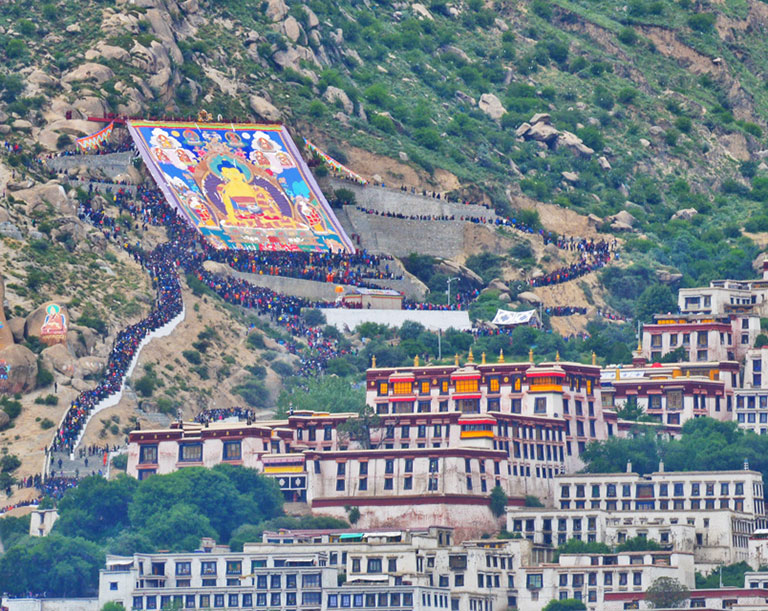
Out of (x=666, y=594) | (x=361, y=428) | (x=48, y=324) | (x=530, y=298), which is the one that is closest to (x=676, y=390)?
(x=361, y=428)

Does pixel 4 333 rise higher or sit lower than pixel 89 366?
higher

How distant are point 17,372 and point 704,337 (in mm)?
39165

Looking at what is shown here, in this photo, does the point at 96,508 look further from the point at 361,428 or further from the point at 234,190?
the point at 234,190

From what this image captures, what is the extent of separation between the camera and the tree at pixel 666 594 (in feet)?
440

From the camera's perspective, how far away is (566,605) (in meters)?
136

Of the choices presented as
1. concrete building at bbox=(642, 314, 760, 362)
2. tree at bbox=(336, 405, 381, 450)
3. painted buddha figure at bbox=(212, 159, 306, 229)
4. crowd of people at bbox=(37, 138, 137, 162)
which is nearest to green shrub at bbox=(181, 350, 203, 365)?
tree at bbox=(336, 405, 381, 450)

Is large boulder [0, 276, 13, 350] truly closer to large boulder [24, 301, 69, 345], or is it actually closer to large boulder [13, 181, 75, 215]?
large boulder [24, 301, 69, 345]

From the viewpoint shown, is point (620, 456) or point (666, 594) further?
point (620, 456)

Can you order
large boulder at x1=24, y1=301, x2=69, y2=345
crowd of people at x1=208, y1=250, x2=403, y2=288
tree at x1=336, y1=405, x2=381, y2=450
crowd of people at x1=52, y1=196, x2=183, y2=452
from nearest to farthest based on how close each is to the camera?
tree at x1=336, y1=405, x2=381, y2=450, crowd of people at x1=52, y1=196, x2=183, y2=452, large boulder at x1=24, y1=301, x2=69, y2=345, crowd of people at x1=208, y1=250, x2=403, y2=288

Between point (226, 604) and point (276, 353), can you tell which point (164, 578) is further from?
point (276, 353)

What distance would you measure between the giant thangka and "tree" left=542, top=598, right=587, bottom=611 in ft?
176

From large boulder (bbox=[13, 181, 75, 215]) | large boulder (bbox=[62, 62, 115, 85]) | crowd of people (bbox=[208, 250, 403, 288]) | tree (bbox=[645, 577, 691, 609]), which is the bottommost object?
tree (bbox=[645, 577, 691, 609])

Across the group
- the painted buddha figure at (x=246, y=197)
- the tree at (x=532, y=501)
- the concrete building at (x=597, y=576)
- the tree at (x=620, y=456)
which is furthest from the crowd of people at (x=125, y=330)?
the concrete building at (x=597, y=576)

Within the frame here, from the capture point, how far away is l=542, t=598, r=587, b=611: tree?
446ft
